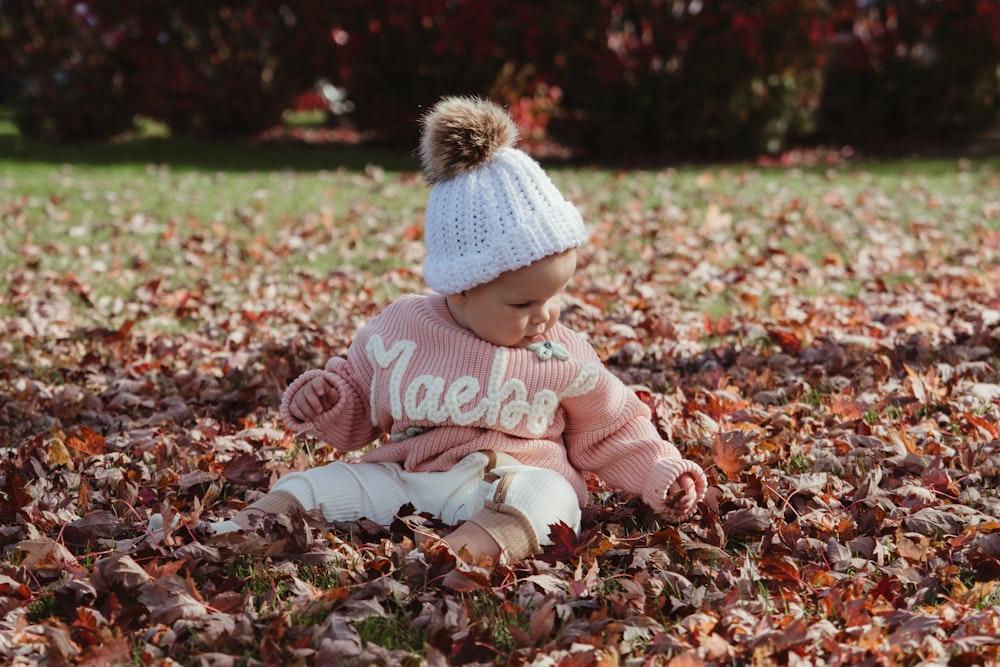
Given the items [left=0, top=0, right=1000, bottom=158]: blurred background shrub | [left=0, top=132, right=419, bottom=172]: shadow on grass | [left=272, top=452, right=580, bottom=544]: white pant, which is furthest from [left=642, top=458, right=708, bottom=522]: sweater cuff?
[left=0, top=0, right=1000, bottom=158]: blurred background shrub

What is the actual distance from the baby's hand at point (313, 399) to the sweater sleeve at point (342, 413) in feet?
0.04

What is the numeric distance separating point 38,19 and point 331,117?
4519 millimetres

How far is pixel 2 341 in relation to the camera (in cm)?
484

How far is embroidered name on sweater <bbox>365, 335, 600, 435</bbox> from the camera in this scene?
2764mm

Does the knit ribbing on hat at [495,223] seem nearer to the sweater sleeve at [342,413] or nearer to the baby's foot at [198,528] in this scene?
the sweater sleeve at [342,413]

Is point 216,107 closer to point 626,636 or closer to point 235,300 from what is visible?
point 235,300

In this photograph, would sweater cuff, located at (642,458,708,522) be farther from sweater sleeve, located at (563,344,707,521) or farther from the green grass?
the green grass

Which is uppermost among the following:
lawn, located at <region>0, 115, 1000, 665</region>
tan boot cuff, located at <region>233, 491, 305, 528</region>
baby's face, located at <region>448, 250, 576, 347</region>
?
baby's face, located at <region>448, 250, 576, 347</region>

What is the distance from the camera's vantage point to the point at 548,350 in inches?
110

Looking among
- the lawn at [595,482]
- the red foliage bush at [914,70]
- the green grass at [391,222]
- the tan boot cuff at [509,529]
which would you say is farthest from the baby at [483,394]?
the red foliage bush at [914,70]

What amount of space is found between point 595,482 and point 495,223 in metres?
0.97

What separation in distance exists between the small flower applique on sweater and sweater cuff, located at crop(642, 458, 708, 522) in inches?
14.3

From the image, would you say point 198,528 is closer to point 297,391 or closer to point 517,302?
Answer: point 297,391

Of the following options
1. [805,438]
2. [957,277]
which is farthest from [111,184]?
[805,438]
